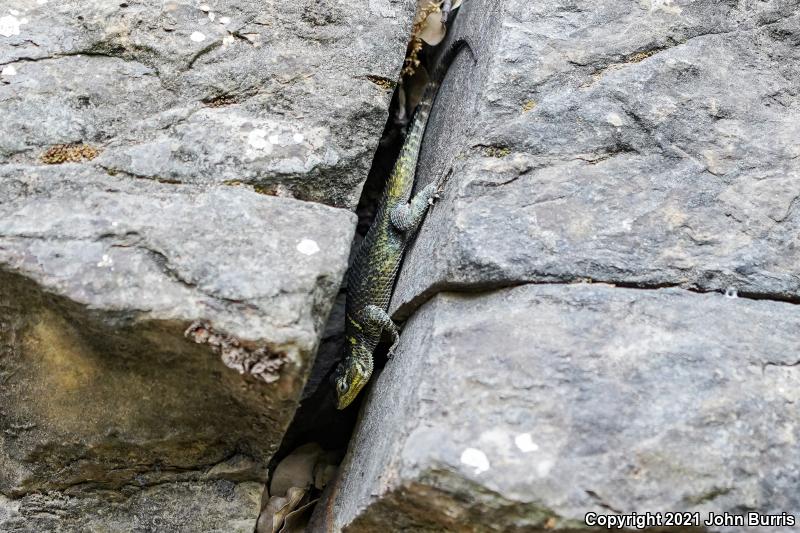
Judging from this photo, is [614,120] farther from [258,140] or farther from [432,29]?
[258,140]

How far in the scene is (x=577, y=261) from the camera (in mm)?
3926

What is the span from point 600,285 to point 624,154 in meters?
0.85

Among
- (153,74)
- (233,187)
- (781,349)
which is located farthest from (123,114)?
(781,349)

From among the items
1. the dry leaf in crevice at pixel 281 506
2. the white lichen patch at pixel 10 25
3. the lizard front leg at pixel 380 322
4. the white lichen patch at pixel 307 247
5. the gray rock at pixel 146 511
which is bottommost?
the dry leaf in crevice at pixel 281 506

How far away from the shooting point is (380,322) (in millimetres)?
4969

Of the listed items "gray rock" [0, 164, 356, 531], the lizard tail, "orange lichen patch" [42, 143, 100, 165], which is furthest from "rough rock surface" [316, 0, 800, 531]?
"orange lichen patch" [42, 143, 100, 165]

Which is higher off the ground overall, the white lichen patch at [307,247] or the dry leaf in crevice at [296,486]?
the white lichen patch at [307,247]

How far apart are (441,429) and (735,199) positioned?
2105 millimetres

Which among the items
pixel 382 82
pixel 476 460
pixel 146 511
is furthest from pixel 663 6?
pixel 146 511

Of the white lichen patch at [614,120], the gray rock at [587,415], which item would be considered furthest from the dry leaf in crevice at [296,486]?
the white lichen patch at [614,120]

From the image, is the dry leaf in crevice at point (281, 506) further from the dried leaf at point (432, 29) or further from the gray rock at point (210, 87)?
the dried leaf at point (432, 29)

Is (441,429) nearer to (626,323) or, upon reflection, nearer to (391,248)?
(626,323)

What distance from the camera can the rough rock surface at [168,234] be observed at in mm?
3654

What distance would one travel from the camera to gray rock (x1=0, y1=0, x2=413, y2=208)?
→ 4.27 metres
